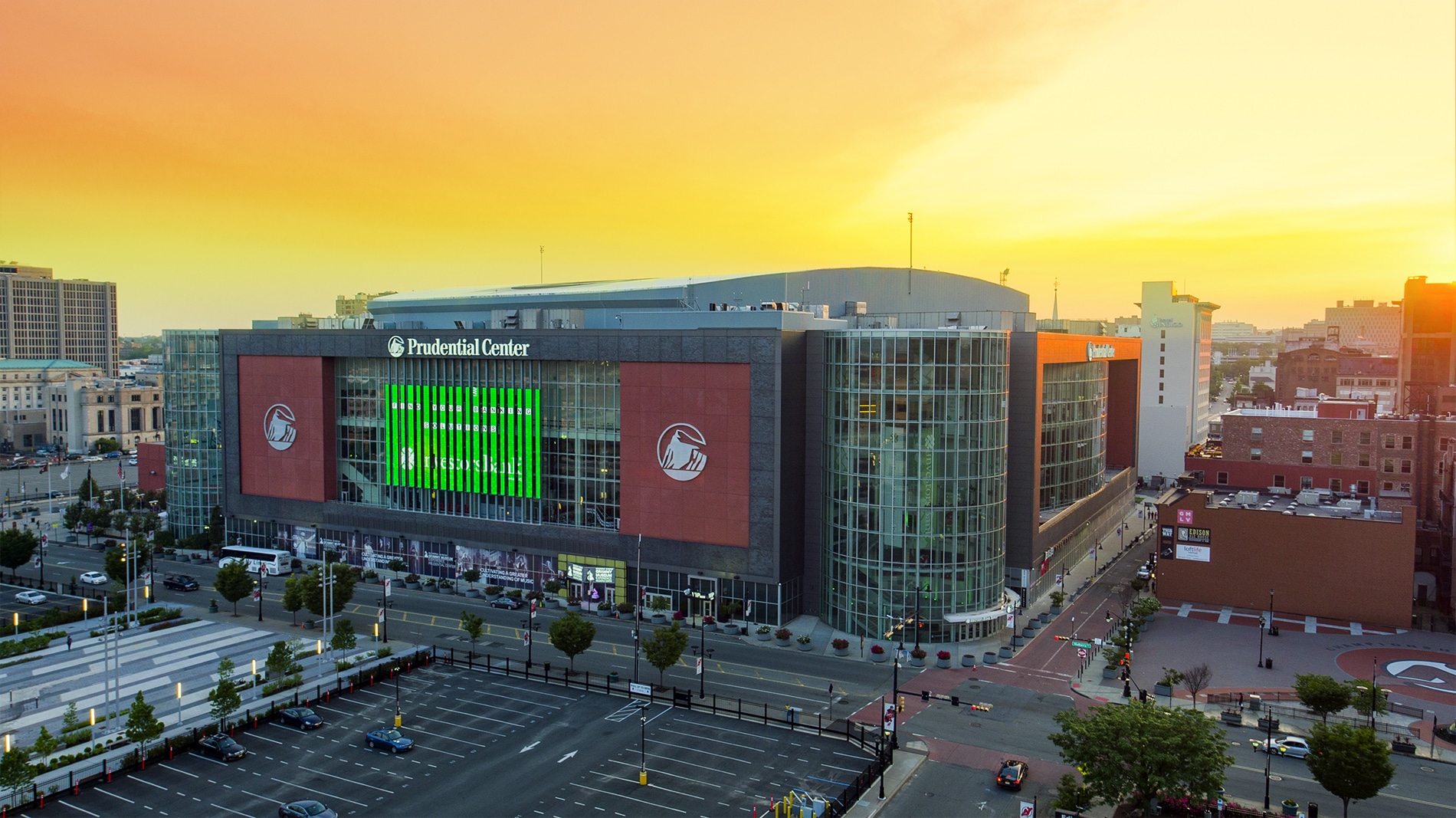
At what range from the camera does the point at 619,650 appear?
7294cm

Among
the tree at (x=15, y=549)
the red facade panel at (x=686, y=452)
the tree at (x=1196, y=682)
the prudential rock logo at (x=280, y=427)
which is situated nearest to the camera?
the tree at (x=1196, y=682)

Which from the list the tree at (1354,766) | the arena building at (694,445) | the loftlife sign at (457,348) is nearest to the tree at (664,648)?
the arena building at (694,445)

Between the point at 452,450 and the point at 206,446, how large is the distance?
36289 mm

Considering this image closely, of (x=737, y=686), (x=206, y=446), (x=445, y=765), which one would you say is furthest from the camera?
(x=206, y=446)

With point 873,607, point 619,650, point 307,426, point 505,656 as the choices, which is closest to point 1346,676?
point 873,607

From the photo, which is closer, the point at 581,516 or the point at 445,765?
the point at 445,765

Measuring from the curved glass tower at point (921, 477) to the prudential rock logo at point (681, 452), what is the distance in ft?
40.5

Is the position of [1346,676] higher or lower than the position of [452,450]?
lower

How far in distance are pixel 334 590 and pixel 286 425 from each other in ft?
102

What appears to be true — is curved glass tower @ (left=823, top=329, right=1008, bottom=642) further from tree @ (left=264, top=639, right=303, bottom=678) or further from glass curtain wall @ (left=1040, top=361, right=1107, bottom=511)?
tree @ (left=264, top=639, right=303, bottom=678)

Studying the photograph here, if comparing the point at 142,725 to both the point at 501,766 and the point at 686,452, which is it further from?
the point at 686,452

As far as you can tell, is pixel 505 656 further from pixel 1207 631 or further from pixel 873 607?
pixel 1207 631

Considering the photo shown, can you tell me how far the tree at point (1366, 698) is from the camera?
5744cm

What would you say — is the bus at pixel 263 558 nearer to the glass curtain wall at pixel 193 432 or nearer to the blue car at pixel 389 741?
the glass curtain wall at pixel 193 432
